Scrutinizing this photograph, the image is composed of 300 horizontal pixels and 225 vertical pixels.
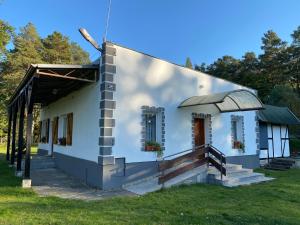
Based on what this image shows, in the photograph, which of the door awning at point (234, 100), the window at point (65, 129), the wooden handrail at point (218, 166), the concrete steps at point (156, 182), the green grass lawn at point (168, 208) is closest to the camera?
the green grass lawn at point (168, 208)

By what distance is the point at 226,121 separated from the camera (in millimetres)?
12398

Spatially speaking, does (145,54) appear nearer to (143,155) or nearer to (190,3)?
(143,155)

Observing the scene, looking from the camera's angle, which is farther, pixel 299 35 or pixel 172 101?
pixel 299 35

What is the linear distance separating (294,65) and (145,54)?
91.4 ft

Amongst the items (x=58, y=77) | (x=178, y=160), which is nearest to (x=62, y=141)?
(x=58, y=77)

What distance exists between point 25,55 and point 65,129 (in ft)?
68.4

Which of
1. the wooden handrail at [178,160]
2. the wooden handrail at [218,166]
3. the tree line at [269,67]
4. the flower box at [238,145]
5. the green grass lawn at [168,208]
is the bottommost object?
the green grass lawn at [168,208]

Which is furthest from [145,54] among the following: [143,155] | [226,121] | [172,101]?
[226,121]

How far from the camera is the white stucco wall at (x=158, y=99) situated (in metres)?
9.02

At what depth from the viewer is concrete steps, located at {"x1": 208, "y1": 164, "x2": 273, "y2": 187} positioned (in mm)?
9176

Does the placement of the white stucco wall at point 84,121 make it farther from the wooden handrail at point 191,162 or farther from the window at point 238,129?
the window at point 238,129

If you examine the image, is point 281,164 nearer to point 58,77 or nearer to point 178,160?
point 178,160

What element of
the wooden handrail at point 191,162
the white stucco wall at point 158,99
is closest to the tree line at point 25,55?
the white stucco wall at point 158,99

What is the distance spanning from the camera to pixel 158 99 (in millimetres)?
10062
